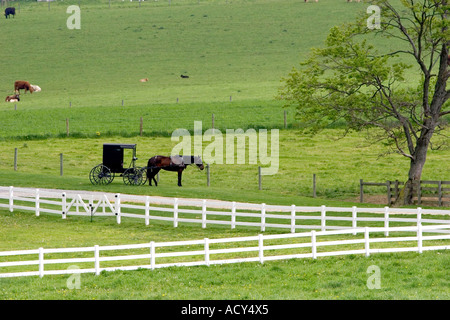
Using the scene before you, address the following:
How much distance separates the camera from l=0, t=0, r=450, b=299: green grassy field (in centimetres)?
1961

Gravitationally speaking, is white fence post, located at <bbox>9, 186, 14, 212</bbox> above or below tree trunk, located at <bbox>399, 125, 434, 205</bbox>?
below

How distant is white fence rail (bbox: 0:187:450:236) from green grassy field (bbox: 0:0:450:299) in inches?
26.8

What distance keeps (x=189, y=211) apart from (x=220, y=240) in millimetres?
9295

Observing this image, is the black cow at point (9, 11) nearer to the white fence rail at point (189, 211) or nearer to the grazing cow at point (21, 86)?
the grazing cow at point (21, 86)

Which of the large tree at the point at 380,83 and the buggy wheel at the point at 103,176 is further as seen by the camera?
the buggy wheel at the point at 103,176

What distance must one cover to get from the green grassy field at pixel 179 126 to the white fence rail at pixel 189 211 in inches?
Result: 26.8

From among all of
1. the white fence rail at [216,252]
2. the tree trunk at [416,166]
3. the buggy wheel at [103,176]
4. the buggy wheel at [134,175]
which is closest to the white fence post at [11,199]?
the buggy wheel at [103,176]

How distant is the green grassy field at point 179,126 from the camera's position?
19.6m

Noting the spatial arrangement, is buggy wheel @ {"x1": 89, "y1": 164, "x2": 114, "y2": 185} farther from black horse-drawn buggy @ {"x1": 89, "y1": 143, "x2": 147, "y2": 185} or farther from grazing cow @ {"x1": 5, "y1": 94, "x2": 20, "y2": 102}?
grazing cow @ {"x1": 5, "y1": 94, "x2": 20, "y2": 102}

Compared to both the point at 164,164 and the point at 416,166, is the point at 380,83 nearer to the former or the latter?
the point at 416,166

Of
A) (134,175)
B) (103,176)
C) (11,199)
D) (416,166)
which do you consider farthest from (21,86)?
(416,166)

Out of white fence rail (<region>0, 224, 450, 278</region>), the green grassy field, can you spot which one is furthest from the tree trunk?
white fence rail (<region>0, 224, 450, 278</region>)

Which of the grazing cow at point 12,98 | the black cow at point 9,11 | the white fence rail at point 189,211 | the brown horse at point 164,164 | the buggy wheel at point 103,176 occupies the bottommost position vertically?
the white fence rail at point 189,211
